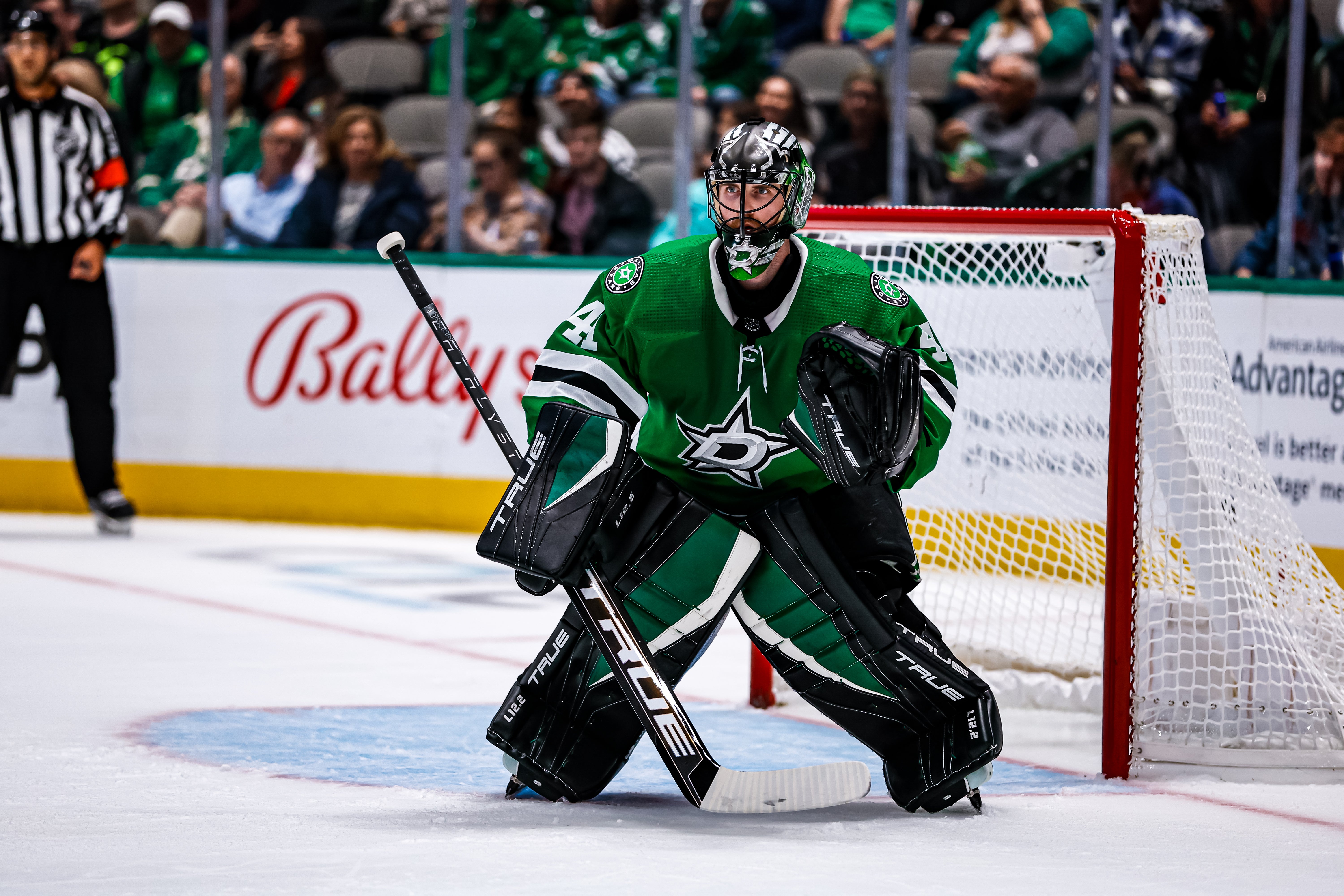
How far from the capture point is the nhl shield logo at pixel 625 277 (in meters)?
2.86

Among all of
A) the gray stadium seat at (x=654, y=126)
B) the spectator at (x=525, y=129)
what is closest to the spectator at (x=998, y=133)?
the gray stadium seat at (x=654, y=126)

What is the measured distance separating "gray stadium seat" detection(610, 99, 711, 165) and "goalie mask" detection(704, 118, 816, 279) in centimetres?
359

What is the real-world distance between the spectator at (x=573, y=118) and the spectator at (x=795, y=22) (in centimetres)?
66

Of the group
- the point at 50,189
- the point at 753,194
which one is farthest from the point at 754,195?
the point at 50,189

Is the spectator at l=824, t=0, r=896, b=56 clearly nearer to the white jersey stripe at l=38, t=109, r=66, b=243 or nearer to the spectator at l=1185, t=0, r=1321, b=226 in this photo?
the spectator at l=1185, t=0, r=1321, b=226

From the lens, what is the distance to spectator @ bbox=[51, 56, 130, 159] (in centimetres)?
716

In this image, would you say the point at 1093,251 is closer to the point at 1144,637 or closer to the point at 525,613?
the point at 1144,637

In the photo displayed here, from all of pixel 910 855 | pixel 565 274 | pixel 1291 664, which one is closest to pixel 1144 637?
pixel 1291 664

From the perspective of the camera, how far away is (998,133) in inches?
246

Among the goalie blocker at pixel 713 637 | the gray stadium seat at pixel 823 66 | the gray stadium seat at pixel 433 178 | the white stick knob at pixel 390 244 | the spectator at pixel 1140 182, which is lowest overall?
the goalie blocker at pixel 713 637

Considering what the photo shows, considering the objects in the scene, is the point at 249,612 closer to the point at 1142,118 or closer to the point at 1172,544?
the point at 1172,544

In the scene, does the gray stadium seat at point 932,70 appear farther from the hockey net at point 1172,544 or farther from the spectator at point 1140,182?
the hockey net at point 1172,544

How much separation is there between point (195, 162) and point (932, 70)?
274 centimetres

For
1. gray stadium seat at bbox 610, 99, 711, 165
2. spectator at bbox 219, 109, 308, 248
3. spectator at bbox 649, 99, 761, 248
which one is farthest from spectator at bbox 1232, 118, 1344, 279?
spectator at bbox 219, 109, 308, 248
